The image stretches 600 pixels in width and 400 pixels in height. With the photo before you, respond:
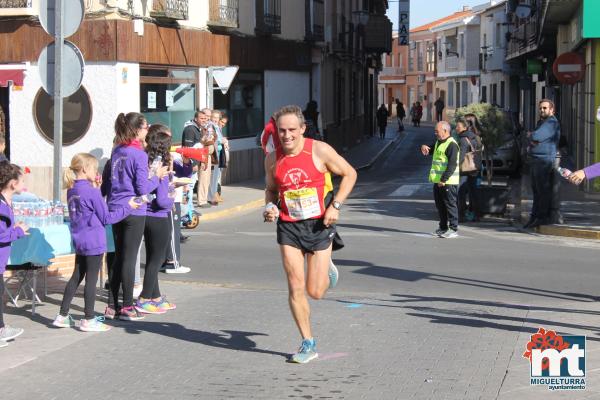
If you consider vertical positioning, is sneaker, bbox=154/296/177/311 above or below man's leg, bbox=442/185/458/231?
below

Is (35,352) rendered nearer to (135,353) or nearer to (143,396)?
(135,353)

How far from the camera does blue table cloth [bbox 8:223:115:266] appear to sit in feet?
31.8

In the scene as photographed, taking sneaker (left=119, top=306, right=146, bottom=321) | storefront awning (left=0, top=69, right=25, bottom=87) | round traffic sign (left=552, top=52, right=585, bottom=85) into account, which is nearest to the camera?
sneaker (left=119, top=306, right=146, bottom=321)

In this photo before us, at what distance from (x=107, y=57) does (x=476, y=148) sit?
701 centimetres

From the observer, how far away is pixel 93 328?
9.06 metres

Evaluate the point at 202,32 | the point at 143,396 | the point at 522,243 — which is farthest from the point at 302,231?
the point at 202,32

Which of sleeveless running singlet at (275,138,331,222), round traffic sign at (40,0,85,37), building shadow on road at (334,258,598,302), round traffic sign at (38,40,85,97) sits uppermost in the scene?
round traffic sign at (40,0,85,37)

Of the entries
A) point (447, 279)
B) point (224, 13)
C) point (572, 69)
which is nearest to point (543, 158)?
point (447, 279)

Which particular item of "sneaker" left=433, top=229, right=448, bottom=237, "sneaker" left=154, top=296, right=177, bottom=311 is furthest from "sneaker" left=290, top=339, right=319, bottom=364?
"sneaker" left=433, top=229, right=448, bottom=237

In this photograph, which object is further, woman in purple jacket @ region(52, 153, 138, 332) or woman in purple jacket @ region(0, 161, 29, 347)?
woman in purple jacket @ region(52, 153, 138, 332)

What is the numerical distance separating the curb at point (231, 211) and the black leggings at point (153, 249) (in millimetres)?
8706

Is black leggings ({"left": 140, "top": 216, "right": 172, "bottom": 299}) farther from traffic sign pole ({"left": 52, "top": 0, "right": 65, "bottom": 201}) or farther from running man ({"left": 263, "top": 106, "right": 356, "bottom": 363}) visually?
running man ({"left": 263, "top": 106, "right": 356, "bottom": 363})

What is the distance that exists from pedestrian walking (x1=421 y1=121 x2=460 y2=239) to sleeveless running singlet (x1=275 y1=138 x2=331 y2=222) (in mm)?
8132

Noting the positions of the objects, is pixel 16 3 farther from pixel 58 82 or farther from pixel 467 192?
pixel 58 82
